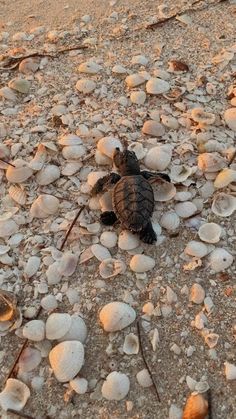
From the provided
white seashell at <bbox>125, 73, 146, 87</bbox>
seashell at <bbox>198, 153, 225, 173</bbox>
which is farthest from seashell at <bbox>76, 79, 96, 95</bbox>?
seashell at <bbox>198, 153, 225, 173</bbox>

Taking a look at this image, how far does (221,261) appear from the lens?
228 centimetres

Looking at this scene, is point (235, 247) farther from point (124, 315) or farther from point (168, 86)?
point (168, 86)

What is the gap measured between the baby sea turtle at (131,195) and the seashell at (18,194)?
324 mm

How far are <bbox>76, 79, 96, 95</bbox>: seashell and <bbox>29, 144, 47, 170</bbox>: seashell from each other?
47 centimetres

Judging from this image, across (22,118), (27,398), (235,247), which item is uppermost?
(22,118)

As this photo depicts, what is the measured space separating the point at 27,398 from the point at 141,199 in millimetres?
899

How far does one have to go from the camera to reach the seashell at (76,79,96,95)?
297 centimetres

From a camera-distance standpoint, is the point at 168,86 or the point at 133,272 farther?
the point at 168,86

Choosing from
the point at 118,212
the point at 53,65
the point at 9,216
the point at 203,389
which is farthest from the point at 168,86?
the point at 203,389

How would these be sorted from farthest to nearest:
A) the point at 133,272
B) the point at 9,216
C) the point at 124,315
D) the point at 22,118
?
the point at 22,118 < the point at 9,216 < the point at 133,272 < the point at 124,315

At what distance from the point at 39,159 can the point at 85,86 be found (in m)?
0.57

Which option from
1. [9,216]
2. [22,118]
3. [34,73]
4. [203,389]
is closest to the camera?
[203,389]

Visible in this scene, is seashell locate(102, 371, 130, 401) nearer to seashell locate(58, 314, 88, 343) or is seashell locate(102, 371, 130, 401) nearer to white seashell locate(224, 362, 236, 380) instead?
seashell locate(58, 314, 88, 343)

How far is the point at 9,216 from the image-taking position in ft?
8.17
